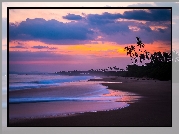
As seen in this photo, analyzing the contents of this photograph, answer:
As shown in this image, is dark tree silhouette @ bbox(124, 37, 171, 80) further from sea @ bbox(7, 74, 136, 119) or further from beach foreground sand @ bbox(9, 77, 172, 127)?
sea @ bbox(7, 74, 136, 119)

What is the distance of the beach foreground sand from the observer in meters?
6.39

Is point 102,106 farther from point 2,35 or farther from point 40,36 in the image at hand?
point 2,35

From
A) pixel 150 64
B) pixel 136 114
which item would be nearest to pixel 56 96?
pixel 136 114

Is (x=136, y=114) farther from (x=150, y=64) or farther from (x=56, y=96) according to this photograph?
(x=56, y=96)

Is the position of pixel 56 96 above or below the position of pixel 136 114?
above

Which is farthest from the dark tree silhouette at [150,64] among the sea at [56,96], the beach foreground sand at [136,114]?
the sea at [56,96]

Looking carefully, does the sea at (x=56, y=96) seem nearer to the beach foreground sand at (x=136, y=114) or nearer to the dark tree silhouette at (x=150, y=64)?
the beach foreground sand at (x=136, y=114)

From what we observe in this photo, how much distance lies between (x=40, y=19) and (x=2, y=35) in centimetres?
72

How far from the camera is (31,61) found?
6512 mm

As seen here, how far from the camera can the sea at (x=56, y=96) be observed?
21.0 ft

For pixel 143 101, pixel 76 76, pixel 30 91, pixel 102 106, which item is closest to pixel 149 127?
pixel 143 101

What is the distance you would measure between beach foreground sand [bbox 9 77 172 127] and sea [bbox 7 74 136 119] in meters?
0.09

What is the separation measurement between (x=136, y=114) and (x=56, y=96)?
1.44 m

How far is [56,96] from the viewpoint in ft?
21.1
